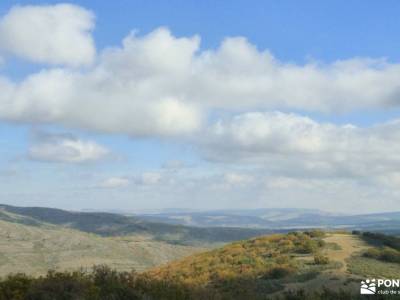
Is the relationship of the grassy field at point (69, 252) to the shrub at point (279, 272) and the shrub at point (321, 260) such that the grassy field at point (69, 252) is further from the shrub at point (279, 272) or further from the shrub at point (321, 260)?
the shrub at point (279, 272)

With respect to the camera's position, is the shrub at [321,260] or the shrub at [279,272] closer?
the shrub at [279,272]

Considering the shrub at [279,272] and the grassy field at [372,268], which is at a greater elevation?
the grassy field at [372,268]

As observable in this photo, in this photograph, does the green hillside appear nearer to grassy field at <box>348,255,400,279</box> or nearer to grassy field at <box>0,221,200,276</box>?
grassy field at <box>348,255,400,279</box>

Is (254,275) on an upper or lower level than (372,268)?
lower

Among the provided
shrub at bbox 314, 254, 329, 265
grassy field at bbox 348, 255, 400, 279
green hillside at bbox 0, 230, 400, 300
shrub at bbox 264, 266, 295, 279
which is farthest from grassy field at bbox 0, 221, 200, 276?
grassy field at bbox 348, 255, 400, 279

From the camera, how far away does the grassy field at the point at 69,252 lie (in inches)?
3388

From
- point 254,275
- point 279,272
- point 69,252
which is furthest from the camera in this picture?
point 69,252

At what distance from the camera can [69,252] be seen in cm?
10388

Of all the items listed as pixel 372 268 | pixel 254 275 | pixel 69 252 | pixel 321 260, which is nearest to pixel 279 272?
pixel 254 275

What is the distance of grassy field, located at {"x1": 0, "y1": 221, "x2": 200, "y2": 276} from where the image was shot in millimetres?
86062

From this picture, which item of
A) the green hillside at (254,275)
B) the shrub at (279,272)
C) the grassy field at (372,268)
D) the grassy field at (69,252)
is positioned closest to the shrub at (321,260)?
the green hillside at (254,275)

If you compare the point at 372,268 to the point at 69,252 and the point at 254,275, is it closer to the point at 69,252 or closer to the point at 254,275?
the point at 254,275

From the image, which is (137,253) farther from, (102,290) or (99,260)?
(102,290)

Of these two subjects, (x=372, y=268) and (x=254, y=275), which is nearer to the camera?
A: (x=372, y=268)
